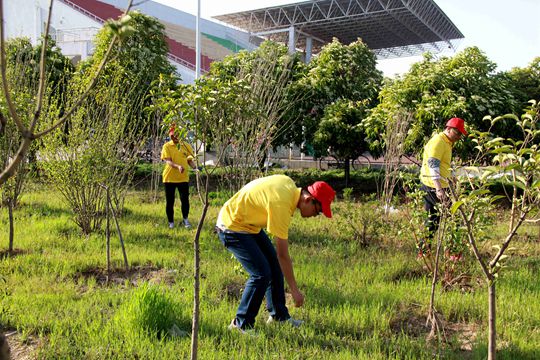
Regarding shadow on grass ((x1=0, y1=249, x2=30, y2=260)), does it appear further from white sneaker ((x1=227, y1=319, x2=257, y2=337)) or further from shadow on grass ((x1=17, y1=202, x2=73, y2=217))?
white sneaker ((x1=227, y1=319, x2=257, y2=337))

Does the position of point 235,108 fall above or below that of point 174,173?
above

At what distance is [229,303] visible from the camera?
417cm

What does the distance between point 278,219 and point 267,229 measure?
4.7 inches

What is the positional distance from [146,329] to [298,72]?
1086 centimetres

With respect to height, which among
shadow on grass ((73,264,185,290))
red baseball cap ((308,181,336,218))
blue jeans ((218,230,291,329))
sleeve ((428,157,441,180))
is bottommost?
shadow on grass ((73,264,185,290))

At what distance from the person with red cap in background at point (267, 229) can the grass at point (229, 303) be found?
217mm

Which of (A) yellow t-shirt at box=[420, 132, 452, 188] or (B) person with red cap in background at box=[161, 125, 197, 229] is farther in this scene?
(B) person with red cap in background at box=[161, 125, 197, 229]

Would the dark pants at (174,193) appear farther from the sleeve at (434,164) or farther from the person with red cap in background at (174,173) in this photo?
the sleeve at (434,164)

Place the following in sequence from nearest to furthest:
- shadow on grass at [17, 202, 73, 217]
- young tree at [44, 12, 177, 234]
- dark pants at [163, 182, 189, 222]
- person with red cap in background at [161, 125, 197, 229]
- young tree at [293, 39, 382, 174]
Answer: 1. young tree at [44, 12, 177, 234]
2. person with red cap in background at [161, 125, 197, 229]
3. dark pants at [163, 182, 189, 222]
4. shadow on grass at [17, 202, 73, 217]
5. young tree at [293, 39, 382, 174]

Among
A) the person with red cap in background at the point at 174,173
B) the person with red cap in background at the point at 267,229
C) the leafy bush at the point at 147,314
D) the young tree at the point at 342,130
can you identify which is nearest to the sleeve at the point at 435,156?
the person with red cap in background at the point at 267,229

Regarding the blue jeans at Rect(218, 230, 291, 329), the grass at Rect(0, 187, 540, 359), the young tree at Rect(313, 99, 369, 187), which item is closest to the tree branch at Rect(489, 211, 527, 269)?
the grass at Rect(0, 187, 540, 359)

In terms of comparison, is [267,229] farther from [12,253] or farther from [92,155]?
[12,253]

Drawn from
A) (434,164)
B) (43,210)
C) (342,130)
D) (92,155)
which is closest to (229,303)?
(434,164)

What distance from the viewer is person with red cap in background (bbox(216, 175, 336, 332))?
3201mm
